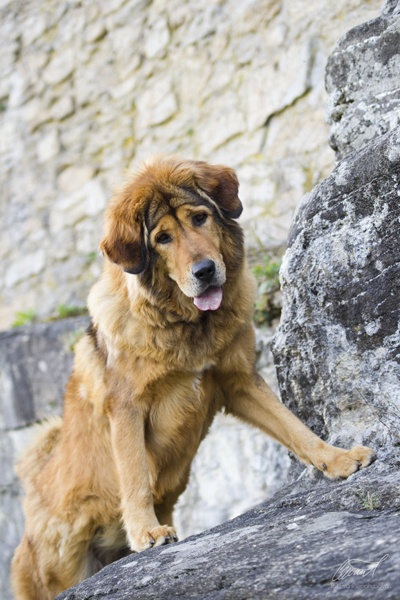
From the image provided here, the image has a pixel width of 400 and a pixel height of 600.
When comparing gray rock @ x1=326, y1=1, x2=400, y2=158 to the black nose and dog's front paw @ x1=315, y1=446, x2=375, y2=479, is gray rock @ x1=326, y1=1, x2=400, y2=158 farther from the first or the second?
dog's front paw @ x1=315, y1=446, x2=375, y2=479

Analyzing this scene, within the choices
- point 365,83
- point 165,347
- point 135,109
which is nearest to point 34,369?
point 135,109

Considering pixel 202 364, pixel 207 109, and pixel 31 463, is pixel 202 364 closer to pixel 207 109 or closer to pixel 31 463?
pixel 31 463

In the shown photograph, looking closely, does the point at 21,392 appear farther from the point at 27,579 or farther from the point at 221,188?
the point at 221,188

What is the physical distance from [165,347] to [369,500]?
1671 millimetres

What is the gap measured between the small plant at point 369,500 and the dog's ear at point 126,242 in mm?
1810

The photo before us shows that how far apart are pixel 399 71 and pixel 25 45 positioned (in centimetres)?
766

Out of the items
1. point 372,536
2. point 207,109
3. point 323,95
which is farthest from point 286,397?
point 207,109

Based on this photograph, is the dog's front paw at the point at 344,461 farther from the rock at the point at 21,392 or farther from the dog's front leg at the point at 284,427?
the rock at the point at 21,392

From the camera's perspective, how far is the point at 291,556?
292cm

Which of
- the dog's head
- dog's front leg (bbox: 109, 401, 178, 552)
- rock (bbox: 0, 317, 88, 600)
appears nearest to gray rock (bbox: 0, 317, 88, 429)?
rock (bbox: 0, 317, 88, 600)

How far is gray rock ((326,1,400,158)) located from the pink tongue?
1.09 m

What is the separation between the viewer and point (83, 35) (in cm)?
1034

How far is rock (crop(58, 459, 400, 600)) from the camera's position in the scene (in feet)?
8.77

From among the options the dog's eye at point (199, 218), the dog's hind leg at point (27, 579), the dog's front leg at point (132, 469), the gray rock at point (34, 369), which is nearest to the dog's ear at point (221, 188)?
the dog's eye at point (199, 218)
